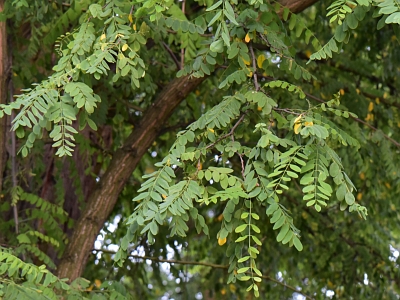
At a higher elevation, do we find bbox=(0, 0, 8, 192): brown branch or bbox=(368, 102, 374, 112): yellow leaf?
bbox=(0, 0, 8, 192): brown branch

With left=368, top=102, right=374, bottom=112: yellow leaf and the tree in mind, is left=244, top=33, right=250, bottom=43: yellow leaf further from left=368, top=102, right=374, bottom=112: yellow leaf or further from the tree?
left=368, top=102, right=374, bottom=112: yellow leaf

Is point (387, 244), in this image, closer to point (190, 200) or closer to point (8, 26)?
point (8, 26)

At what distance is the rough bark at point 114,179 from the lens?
11.2 feet

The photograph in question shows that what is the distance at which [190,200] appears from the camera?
6.47 feet

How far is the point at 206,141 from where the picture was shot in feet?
7.45

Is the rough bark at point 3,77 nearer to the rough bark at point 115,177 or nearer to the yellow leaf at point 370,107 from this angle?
the rough bark at point 115,177

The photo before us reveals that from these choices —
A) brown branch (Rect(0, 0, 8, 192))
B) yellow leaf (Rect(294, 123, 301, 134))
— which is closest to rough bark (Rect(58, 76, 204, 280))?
brown branch (Rect(0, 0, 8, 192))

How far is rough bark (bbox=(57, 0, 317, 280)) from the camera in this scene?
11.2 ft

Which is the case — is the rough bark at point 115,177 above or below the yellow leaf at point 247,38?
below

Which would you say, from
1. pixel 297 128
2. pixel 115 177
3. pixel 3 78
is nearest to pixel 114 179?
pixel 115 177

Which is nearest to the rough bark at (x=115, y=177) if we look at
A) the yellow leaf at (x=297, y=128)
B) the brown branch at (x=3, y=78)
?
the brown branch at (x=3, y=78)

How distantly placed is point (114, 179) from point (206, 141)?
1.34 metres

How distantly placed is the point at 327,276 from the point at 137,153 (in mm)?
1849

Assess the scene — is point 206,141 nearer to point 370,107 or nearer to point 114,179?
point 114,179
